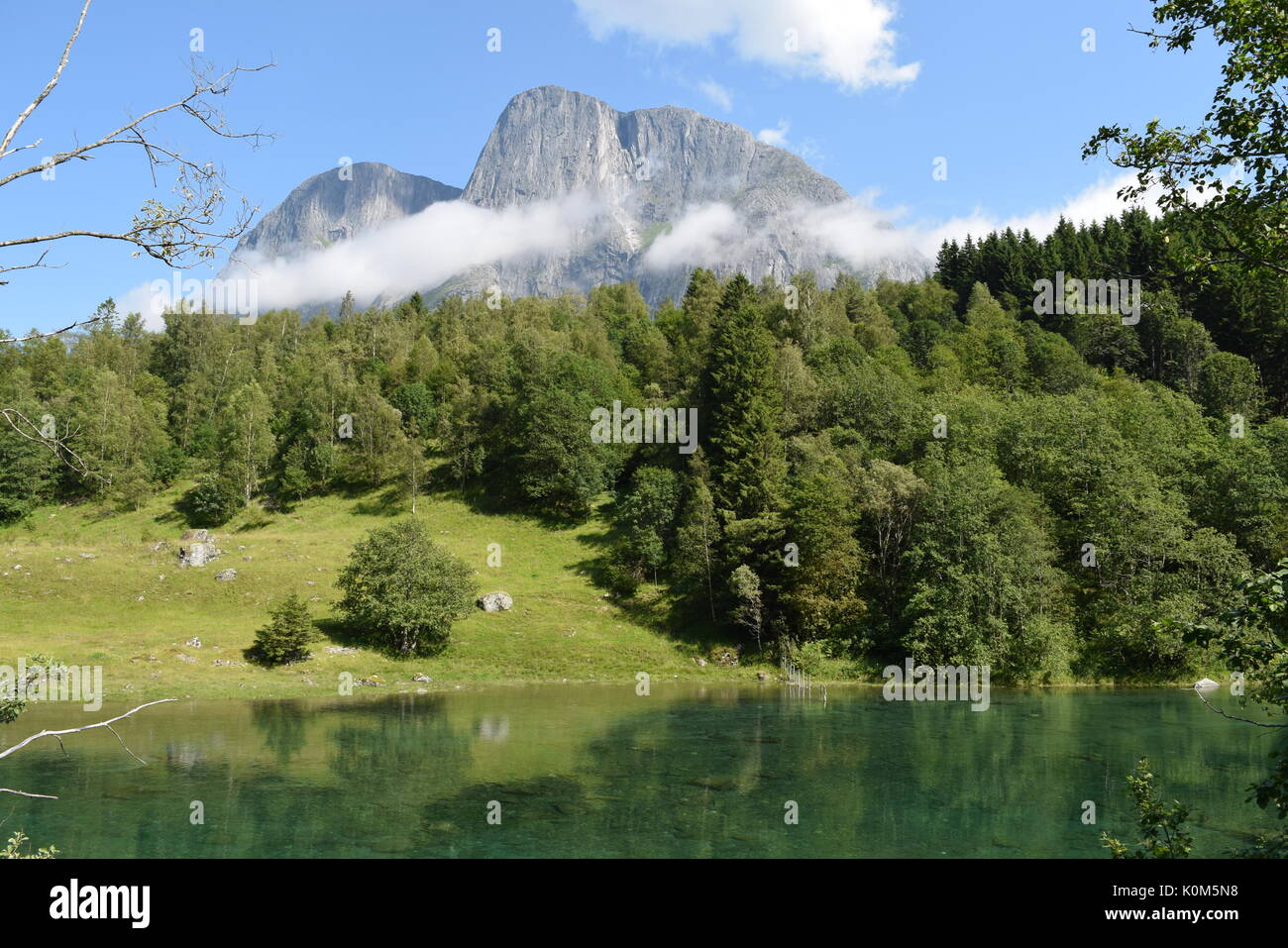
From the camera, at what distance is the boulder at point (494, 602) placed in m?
61.2

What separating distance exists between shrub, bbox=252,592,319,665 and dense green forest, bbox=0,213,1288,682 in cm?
2249

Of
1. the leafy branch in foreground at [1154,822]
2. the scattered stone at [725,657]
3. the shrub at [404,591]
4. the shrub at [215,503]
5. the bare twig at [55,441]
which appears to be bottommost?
the scattered stone at [725,657]

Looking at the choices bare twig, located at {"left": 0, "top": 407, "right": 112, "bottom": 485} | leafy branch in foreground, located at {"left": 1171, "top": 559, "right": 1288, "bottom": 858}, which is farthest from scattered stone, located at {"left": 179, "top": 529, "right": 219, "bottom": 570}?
leafy branch in foreground, located at {"left": 1171, "top": 559, "right": 1288, "bottom": 858}

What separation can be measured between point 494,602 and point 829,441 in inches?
1233

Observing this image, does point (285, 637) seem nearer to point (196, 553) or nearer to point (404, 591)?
point (404, 591)

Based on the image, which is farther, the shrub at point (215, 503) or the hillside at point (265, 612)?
the shrub at point (215, 503)

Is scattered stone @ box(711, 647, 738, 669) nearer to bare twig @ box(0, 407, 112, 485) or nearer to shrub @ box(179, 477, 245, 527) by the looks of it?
shrub @ box(179, 477, 245, 527)

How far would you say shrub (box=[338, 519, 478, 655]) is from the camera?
176 ft

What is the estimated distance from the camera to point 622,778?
27.8 m

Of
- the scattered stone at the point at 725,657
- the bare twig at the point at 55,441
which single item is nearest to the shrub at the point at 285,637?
the scattered stone at the point at 725,657

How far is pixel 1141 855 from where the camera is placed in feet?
31.9

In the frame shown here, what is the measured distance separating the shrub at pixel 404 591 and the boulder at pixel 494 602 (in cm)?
421

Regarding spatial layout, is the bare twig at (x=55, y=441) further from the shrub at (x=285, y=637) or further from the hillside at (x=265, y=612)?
the shrub at (x=285, y=637)

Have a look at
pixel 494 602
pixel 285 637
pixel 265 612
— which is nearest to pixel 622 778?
pixel 285 637
